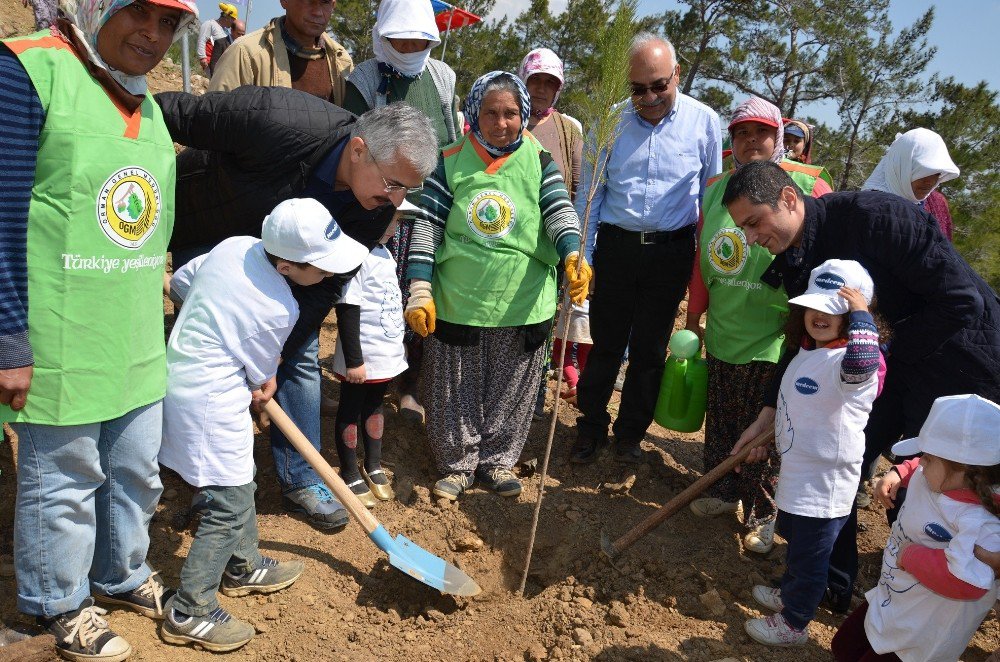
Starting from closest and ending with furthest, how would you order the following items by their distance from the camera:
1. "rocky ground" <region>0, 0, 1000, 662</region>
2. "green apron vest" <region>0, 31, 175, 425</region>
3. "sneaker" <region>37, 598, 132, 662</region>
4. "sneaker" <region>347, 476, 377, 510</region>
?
"green apron vest" <region>0, 31, 175, 425</region> < "sneaker" <region>37, 598, 132, 662</region> < "rocky ground" <region>0, 0, 1000, 662</region> < "sneaker" <region>347, 476, 377, 510</region>

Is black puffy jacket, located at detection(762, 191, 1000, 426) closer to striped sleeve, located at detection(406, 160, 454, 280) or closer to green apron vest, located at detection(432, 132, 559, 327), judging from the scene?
green apron vest, located at detection(432, 132, 559, 327)

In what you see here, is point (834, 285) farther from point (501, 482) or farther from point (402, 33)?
point (402, 33)

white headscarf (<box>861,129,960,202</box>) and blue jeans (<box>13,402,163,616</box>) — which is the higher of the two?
white headscarf (<box>861,129,960,202</box>)

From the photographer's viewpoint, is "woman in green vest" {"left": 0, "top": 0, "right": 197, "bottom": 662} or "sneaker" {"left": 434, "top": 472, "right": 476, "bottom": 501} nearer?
"woman in green vest" {"left": 0, "top": 0, "right": 197, "bottom": 662}

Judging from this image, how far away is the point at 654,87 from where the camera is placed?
11.7ft

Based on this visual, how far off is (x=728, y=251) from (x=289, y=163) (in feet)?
6.36

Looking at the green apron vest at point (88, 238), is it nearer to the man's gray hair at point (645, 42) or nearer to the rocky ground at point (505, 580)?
the rocky ground at point (505, 580)

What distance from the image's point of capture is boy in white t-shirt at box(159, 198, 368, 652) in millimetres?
2352

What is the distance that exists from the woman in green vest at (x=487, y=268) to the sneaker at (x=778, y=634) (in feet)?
4.74

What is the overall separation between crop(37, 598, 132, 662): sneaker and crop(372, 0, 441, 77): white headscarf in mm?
2623

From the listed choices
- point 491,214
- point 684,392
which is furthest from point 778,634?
point 491,214

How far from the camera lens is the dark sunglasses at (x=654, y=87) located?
3.57 meters

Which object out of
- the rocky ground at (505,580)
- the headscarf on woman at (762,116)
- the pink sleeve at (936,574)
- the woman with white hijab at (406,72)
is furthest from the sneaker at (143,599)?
the headscarf on woman at (762,116)

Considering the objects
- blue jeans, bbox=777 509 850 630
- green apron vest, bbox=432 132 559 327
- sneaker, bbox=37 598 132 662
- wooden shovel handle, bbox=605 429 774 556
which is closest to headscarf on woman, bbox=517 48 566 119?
green apron vest, bbox=432 132 559 327
